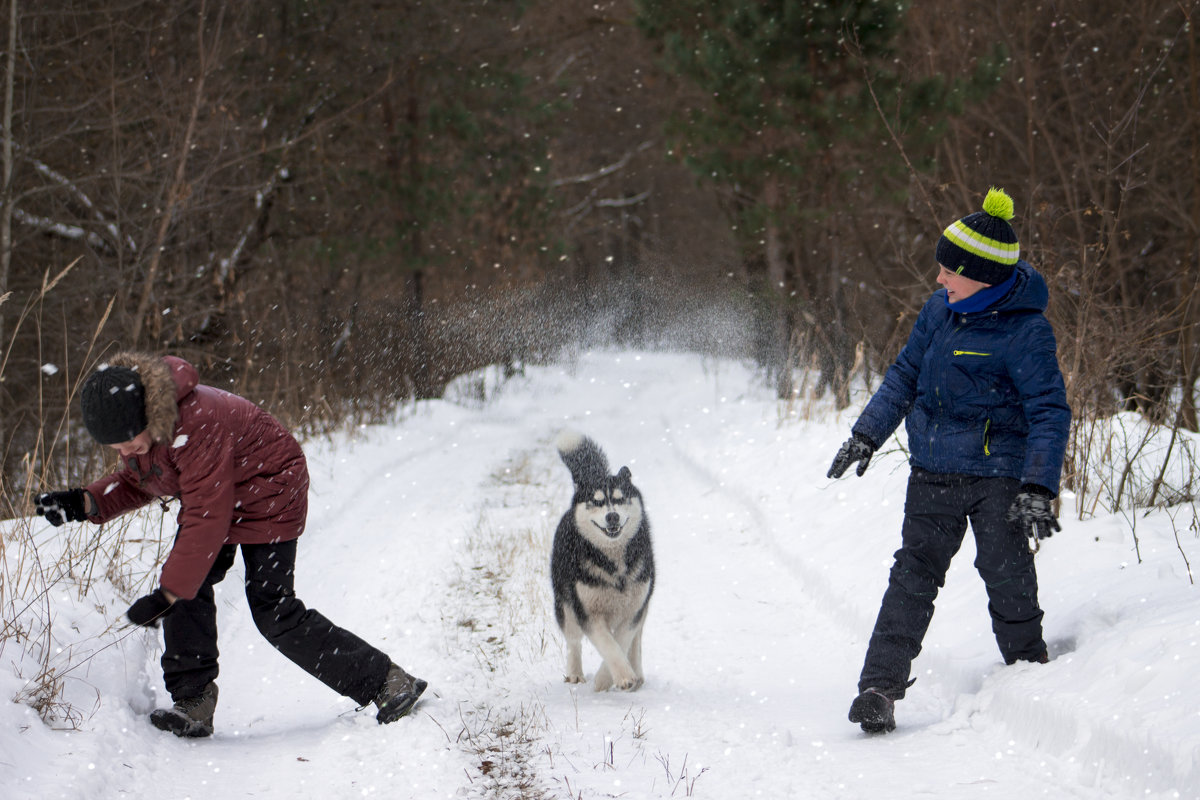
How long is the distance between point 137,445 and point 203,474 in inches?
9.9

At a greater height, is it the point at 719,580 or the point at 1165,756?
the point at 1165,756

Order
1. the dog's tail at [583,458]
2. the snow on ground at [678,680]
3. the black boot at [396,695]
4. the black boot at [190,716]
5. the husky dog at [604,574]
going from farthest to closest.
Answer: the dog's tail at [583,458], the husky dog at [604,574], the black boot at [396,695], the black boot at [190,716], the snow on ground at [678,680]

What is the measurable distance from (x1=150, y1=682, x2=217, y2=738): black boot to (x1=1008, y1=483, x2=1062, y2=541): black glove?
312 cm

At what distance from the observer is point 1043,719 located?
10.9 feet

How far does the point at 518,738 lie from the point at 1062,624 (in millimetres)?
2280

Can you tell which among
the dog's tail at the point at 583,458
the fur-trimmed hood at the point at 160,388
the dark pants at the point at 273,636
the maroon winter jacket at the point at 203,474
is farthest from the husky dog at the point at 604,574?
the fur-trimmed hood at the point at 160,388

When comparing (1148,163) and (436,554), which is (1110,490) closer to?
(436,554)

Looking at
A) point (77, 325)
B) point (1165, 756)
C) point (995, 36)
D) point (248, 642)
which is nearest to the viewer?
point (1165, 756)

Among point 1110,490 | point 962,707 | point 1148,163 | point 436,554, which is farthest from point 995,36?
point 962,707

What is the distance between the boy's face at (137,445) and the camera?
3.45 meters

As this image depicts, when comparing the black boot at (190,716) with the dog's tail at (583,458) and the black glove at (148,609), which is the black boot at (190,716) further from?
the dog's tail at (583,458)

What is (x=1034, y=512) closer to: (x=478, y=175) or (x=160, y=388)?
(x=160, y=388)

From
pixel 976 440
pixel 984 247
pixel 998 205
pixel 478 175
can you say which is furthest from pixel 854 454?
pixel 478 175

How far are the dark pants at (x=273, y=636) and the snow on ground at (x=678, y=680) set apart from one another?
20 centimetres
